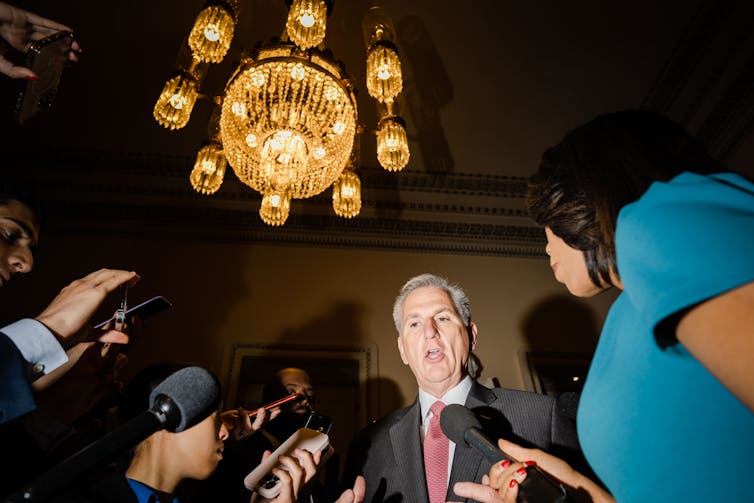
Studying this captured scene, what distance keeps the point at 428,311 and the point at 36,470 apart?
1.48m

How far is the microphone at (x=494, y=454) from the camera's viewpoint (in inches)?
28.5

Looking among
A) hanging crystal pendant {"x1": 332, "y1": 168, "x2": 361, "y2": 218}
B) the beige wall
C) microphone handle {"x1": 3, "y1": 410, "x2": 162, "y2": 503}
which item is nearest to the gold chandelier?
hanging crystal pendant {"x1": 332, "y1": 168, "x2": 361, "y2": 218}

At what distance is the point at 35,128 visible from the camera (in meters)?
4.15

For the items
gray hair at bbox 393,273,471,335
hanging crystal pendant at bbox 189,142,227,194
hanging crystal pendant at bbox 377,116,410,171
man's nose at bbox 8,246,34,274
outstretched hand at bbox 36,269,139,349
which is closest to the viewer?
outstretched hand at bbox 36,269,139,349

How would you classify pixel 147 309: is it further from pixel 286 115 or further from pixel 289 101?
pixel 289 101

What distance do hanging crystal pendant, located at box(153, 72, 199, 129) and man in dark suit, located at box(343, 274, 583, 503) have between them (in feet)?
4.75

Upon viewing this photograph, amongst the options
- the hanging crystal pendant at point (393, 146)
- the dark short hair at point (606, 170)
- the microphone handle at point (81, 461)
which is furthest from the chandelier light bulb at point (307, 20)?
the microphone handle at point (81, 461)

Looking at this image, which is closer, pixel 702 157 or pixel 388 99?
pixel 702 157

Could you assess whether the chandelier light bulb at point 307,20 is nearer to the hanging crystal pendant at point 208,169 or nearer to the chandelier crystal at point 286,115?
the chandelier crystal at point 286,115

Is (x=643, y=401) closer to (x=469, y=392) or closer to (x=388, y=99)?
(x=469, y=392)

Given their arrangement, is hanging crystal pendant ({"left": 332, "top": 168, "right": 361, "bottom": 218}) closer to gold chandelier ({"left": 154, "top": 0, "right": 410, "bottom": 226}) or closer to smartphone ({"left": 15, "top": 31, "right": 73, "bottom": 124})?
gold chandelier ({"left": 154, "top": 0, "right": 410, "bottom": 226})

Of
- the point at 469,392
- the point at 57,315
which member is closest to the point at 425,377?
the point at 469,392

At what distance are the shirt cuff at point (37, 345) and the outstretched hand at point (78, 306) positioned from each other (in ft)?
0.11

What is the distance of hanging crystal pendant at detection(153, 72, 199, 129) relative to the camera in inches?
83.6
